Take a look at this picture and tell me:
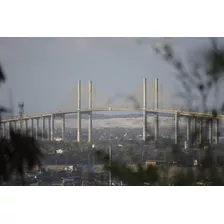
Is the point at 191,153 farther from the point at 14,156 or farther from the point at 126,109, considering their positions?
the point at 14,156

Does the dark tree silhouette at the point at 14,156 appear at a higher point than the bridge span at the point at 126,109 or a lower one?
lower

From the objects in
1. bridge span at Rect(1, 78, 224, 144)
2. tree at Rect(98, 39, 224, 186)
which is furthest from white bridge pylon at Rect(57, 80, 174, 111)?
tree at Rect(98, 39, 224, 186)

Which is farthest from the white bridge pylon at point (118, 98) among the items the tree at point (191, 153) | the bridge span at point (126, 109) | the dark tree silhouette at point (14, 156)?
the dark tree silhouette at point (14, 156)

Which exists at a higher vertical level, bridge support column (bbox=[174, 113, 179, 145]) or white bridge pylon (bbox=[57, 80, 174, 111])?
white bridge pylon (bbox=[57, 80, 174, 111])

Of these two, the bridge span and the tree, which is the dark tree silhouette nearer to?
the bridge span

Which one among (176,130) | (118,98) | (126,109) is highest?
(118,98)

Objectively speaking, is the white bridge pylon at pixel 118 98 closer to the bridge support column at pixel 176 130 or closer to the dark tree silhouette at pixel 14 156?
the bridge support column at pixel 176 130

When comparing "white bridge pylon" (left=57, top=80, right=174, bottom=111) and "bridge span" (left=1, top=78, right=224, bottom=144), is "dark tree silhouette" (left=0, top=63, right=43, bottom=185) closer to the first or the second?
"bridge span" (left=1, top=78, right=224, bottom=144)

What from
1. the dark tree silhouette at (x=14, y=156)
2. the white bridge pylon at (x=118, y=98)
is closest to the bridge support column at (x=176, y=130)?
the white bridge pylon at (x=118, y=98)

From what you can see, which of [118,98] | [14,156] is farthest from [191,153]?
[14,156]

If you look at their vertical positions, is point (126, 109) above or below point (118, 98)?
below

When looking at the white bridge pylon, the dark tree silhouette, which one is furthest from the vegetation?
the white bridge pylon
